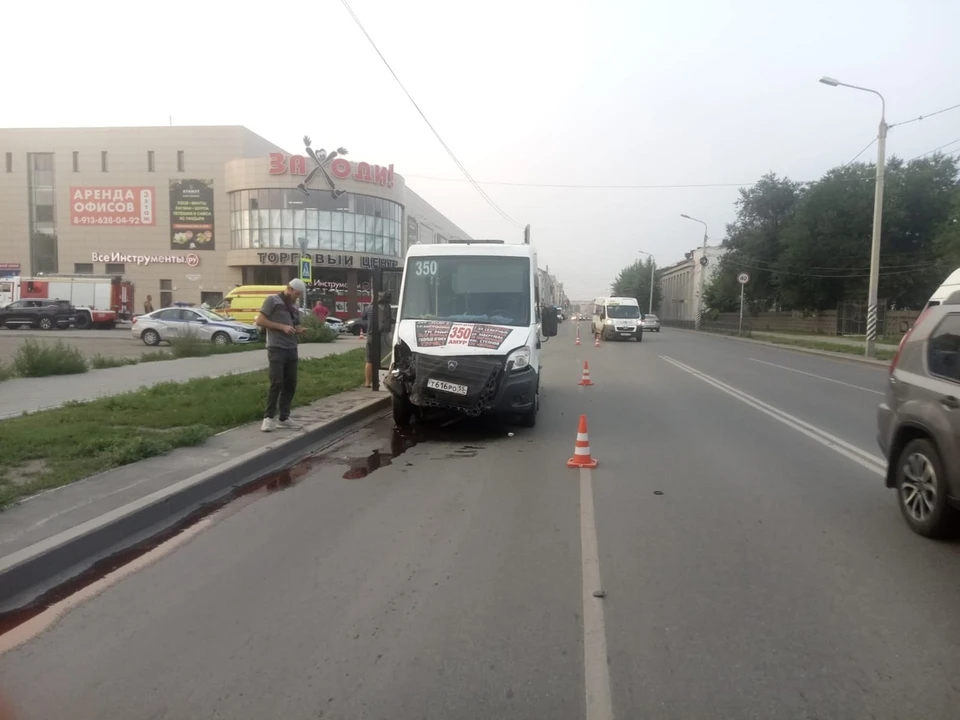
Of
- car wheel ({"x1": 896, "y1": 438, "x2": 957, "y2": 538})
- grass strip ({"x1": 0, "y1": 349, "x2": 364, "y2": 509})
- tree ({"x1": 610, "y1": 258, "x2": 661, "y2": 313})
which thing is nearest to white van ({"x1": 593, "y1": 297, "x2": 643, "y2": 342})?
grass strip ({"x1": 0, "y1": 349, "x2": 364, "y2": 509})

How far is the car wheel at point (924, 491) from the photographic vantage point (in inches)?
200

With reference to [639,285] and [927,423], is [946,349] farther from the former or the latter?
[639,285]

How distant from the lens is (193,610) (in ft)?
13.6

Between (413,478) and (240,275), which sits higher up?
(240,275)

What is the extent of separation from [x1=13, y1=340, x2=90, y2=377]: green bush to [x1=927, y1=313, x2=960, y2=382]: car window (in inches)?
593

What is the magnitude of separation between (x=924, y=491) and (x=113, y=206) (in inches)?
2386

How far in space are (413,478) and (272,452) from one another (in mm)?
1749

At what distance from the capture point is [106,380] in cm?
1410

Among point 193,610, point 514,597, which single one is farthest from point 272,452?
point 514,597

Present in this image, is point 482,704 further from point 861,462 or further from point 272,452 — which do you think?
point 861,462

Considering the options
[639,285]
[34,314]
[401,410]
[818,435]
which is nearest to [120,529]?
[401,410]

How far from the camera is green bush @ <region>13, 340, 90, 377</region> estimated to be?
1441 cm

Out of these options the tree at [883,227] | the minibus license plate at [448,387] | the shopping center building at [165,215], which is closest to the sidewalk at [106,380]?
the minibus license plate at [448,387]

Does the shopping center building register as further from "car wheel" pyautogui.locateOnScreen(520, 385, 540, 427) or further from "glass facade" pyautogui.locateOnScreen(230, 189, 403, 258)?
"car wheel" pyautogui.locateOnScreen(520, 385, 540, 427)
